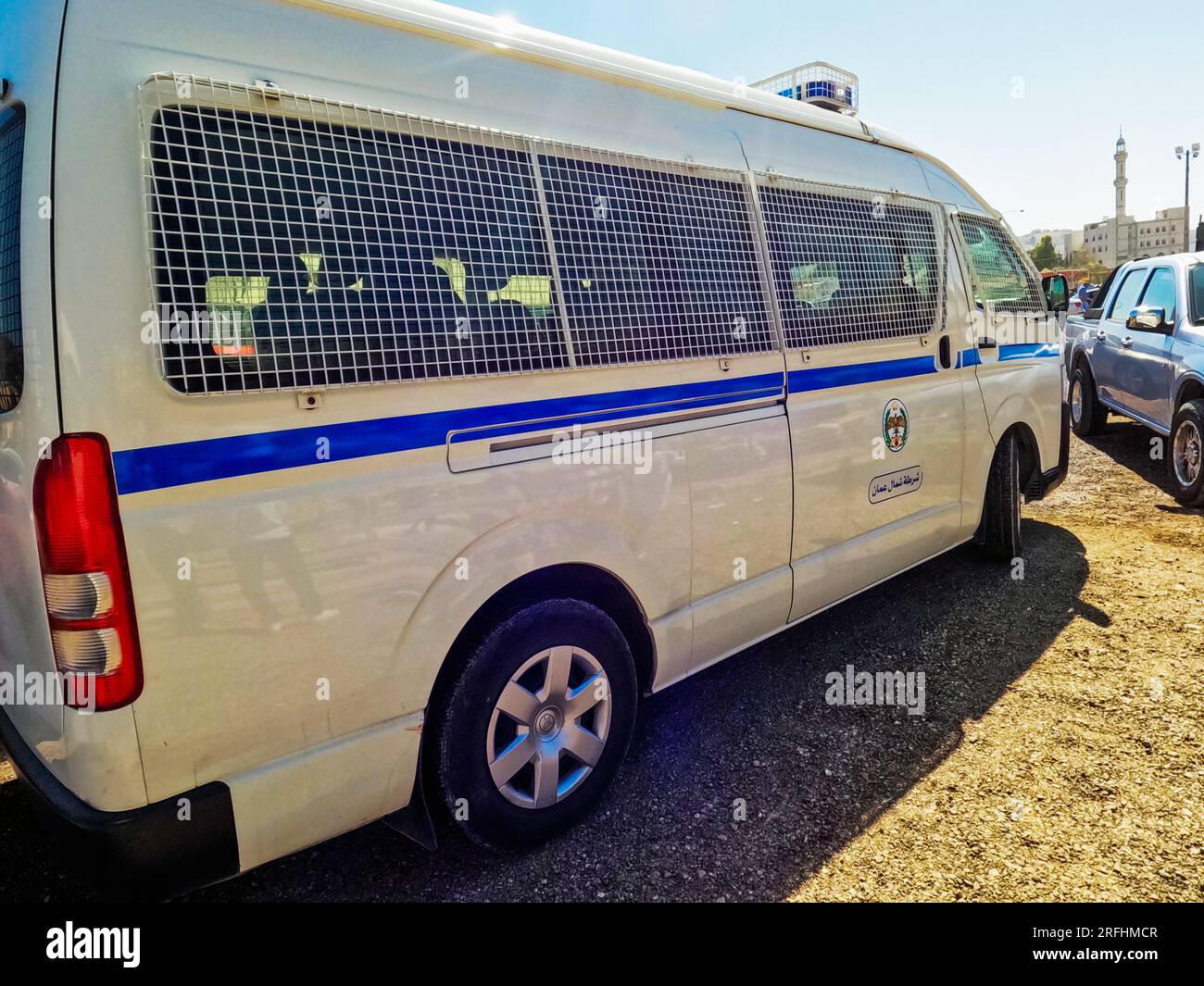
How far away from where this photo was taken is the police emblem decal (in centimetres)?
378

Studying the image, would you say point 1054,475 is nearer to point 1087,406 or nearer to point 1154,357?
point 1154,357

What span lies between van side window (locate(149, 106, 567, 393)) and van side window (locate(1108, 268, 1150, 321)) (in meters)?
7.50

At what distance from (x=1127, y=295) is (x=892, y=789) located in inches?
284

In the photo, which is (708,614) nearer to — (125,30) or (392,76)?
(392,76)

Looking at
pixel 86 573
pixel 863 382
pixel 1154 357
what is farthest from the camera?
pixel 1154 357

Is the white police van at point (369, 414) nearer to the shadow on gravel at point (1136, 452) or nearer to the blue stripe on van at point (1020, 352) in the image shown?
the blue stripe on van at point (1020, 352)

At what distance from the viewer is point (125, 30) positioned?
1763 millimetres

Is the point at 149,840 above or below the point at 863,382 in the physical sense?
below

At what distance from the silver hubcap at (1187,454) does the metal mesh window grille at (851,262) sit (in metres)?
3.37

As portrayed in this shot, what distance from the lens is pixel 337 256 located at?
6.68 feet

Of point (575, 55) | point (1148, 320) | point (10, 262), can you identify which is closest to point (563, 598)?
point (10, 262)

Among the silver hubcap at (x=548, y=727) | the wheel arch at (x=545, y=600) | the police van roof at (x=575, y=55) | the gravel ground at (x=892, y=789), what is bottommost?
the gravel ground at (x=892, y=789)

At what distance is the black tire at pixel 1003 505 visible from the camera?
16.0 feet

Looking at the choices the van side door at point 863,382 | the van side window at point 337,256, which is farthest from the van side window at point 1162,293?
the van side window at point 337,256
